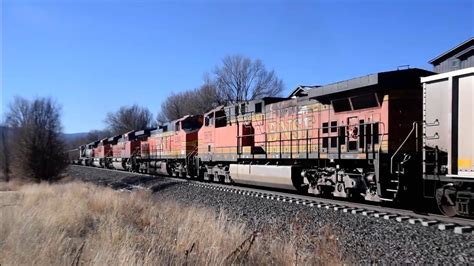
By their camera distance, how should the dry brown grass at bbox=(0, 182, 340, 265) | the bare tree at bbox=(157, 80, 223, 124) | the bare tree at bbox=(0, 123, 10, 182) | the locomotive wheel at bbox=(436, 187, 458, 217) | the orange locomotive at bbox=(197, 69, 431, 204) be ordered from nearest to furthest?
1. the dry brown grass at bbox=(0, 182, 340, 265)
2. the locomotive wheel at bbox=(436, 187, 458, 217)
3. the orange locomotive at bbox=(197, 69, 431, 204)
4. the bare tree at bbox=(0, 123, 10, 182)
5. the bare tree at bbox=(157, 80, 223, 124)

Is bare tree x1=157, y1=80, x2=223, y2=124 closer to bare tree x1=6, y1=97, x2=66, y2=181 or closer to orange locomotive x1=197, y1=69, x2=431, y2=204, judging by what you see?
bare tree x1=6, y1=97, x2=66, y2=181

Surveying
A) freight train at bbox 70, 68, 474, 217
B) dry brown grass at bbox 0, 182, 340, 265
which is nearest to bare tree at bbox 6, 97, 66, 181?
freight train at bbox 70, 68, 474, 217

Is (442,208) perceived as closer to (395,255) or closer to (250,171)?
(395,255)

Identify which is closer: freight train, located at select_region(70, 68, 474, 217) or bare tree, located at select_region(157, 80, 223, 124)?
freight train, located at select_region(70, 68, 474, 217)

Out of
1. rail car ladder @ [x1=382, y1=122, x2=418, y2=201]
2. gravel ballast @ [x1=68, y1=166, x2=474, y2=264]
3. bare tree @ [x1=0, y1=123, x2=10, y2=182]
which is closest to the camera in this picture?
gravel ballast @ [x1=68, y1=166, x2=474, y2=264]

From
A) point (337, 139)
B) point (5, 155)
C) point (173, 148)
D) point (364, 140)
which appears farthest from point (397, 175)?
point (5, 155)

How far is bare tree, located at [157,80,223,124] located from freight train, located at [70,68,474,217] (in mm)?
43880

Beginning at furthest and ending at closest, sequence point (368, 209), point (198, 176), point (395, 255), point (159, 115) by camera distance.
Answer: point (159, 115)
point (198, 176)
point (368, 209)
point (395, 255)

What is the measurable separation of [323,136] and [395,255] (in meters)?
8.05

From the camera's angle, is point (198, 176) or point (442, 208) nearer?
point (442, 208)

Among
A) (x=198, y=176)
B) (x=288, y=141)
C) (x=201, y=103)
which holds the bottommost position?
(x=198, y=176)

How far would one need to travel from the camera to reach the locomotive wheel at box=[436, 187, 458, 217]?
991 centimetres

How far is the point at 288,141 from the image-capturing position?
656 inches

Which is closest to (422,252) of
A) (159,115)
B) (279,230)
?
(279,230)
